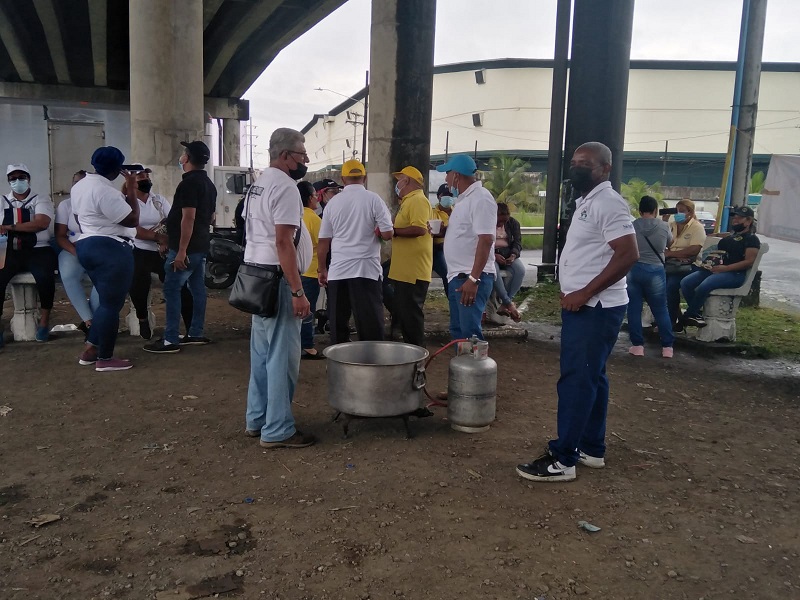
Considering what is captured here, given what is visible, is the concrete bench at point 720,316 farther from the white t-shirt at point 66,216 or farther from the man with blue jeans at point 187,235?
the white t-shirt at point 66,216

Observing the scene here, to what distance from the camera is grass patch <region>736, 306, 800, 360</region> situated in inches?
323

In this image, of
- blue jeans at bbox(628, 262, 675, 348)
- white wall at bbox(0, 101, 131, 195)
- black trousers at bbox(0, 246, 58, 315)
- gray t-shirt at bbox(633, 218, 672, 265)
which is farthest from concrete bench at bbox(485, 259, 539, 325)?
white wall at bbox(0, 101, 131, 195)

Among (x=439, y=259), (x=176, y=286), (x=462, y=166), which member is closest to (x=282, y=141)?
(x=462, y=166)

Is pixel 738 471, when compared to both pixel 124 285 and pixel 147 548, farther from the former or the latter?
pixel 124 285

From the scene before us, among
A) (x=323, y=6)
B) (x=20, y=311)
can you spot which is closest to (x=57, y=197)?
(x=20, y=311)

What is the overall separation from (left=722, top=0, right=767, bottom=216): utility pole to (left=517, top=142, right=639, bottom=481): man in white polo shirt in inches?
448

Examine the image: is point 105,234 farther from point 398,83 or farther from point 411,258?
point 398,83

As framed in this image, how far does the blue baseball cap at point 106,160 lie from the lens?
5.86 m

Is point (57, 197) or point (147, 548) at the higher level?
point (57, 197)

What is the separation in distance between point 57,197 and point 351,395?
1280cm

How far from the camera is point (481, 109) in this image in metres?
62.9

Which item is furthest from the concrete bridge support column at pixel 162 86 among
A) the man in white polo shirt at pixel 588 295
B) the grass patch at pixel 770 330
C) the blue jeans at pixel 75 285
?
the grass patch at pixel 770 330

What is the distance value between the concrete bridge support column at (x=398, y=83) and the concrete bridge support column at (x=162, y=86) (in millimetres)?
3170

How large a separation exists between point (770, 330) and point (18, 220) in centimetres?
994
